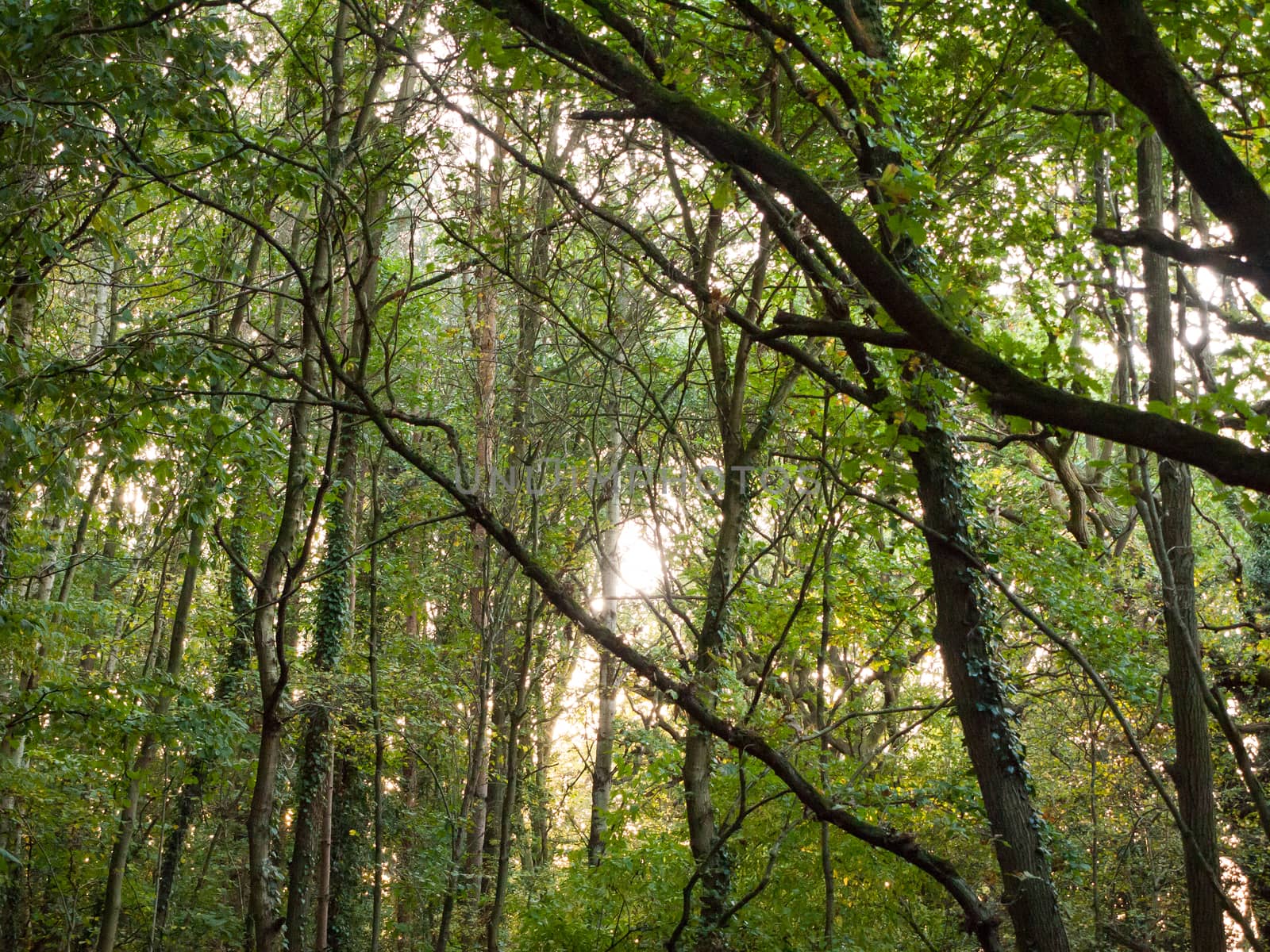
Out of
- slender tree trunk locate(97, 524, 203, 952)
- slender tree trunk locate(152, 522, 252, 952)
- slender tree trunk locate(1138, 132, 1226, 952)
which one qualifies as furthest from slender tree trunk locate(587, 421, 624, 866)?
slender tree trunk locate(1138, 132, 1226, 952)

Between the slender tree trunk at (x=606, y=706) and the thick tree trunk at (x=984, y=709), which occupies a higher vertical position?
the slender tree trunk at (x=606, y=706)

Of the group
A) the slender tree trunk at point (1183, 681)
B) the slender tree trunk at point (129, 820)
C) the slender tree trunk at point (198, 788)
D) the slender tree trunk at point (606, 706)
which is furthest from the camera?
the slender tree trunk at point (198, 788)

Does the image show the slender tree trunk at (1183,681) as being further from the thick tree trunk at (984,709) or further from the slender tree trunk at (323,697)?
the slender tree trunk at (323,697)

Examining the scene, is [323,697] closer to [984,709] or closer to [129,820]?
[129,820]

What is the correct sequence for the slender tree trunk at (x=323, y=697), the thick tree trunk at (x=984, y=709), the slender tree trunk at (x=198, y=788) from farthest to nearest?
the slender tree trunk at (x=198, y=788)
the slender tree trunk at (x=323, y=697)
the thick tree trunk at (x=984, y=709)

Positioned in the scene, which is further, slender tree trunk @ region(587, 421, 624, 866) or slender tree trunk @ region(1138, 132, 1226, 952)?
slender tree trunk @ region(587, 421, 624, 866)

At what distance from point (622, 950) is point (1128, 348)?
4709mm

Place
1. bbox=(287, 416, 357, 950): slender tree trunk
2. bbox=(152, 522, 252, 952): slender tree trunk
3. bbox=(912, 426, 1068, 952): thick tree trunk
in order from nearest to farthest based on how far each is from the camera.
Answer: bbox=(912, 426, 1068, 952): thick tree trunk < bbox=(287, 416, 357, 950): slender tree trunk < bbox=(152, 522, 252, 952): slender tree trunk

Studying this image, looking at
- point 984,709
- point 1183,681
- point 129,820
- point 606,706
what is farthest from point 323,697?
point 1183,681

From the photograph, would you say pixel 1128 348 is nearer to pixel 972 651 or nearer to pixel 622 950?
pixel 972 651

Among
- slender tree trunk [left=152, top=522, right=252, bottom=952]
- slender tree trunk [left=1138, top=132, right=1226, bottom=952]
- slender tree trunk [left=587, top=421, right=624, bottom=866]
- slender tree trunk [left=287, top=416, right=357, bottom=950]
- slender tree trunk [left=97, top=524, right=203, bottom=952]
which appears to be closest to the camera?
slender tree trunk [left=1138, top=132, right=1226, bottom=952]

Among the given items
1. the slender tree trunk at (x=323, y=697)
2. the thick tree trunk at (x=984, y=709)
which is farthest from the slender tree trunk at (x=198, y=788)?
the thick tree trunk at (x=984, y=709)

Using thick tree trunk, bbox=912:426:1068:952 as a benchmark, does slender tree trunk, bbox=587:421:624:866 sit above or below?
above

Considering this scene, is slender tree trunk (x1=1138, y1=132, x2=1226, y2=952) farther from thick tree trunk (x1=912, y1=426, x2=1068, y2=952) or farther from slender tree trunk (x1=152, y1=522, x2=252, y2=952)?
slender tree trunk (x1=152, y1=522, x2=252, y2=952)
